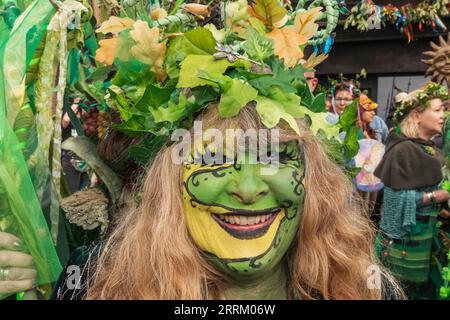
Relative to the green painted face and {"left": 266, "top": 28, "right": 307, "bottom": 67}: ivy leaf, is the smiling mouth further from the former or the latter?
{"left": 266, "top": 28, "right": 307, "bottom": 67}: ivy leaf

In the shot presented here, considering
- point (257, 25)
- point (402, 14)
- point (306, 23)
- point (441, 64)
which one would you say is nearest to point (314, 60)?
point (306, 23)

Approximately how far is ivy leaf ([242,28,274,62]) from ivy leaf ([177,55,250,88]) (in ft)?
0.11

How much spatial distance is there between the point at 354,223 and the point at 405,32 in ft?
16.5

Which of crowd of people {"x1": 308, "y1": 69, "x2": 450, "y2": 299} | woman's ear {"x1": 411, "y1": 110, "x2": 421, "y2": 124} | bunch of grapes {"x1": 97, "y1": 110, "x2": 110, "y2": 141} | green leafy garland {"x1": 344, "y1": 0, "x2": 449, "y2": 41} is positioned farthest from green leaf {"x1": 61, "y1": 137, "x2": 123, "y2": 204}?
green leafy garland {"x1": 344, "y1": 0, "x2": 449, "y2": 41}

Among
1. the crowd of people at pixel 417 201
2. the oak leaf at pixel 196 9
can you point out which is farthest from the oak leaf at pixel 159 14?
the crowd of people at pixel 417 201

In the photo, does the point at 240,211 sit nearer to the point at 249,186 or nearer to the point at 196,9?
the point at 249,186

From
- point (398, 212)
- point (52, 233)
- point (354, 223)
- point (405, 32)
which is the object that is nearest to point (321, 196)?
point (354, 223)

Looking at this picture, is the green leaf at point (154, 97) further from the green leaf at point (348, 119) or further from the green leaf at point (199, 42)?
the green leaf at point (348, 119)

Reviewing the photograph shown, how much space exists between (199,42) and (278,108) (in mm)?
233

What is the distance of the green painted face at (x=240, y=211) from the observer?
117 cm

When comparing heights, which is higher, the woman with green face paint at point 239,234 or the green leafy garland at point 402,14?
→ the woman with green face paint at point 239,234

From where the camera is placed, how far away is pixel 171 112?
1.20 meters

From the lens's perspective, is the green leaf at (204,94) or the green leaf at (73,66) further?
the green leaf at (73,66)

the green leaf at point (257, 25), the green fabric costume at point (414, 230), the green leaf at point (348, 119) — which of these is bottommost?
the green fabric costume at point (414, 230)
